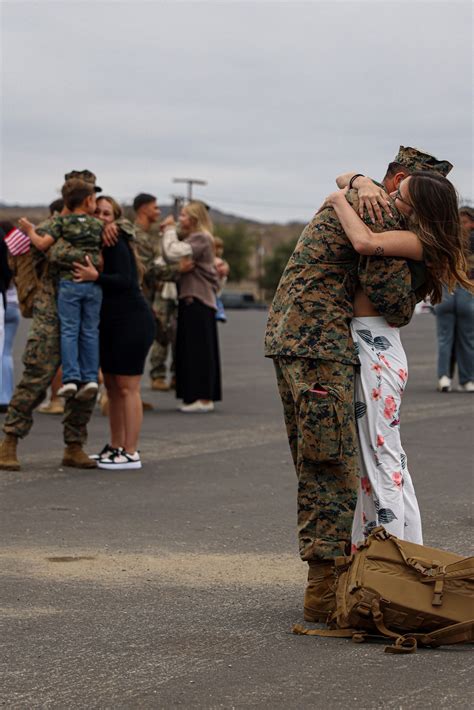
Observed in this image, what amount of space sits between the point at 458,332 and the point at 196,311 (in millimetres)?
4086

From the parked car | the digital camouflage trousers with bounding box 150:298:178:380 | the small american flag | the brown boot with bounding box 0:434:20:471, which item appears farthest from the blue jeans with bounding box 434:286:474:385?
the parked car

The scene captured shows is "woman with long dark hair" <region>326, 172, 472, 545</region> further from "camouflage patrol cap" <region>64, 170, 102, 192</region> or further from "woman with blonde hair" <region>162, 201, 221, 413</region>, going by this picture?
"woman with blonde hair" <region>162, 201, 221, 413</region>

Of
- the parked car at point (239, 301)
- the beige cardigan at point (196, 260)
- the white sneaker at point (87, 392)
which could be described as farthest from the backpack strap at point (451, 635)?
the parked car at point (239, 301)

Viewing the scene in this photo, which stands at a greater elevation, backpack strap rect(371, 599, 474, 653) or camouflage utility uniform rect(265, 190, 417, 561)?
camouflage utility uniform rect(265, 190, 417, 561)

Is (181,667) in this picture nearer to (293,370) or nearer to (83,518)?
(293,370)

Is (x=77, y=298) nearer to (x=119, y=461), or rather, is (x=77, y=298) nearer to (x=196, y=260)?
(x=119, y=461)

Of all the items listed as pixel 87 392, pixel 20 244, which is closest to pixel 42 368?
pixel 87 392

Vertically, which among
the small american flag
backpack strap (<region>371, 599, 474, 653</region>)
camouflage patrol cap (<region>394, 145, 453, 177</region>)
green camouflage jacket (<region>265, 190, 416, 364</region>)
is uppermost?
camouflage patrol cap (<region>394, 145, 453, 177</region>)

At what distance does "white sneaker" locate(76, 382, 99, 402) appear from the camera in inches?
383

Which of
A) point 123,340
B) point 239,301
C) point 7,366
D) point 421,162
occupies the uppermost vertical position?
point 421,162

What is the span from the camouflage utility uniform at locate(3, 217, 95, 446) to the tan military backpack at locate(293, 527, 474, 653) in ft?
15.9

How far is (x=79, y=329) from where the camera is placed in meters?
9.73

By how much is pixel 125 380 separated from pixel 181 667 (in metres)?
5.06

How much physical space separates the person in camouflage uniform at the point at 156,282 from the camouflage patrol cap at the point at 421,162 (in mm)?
7829
